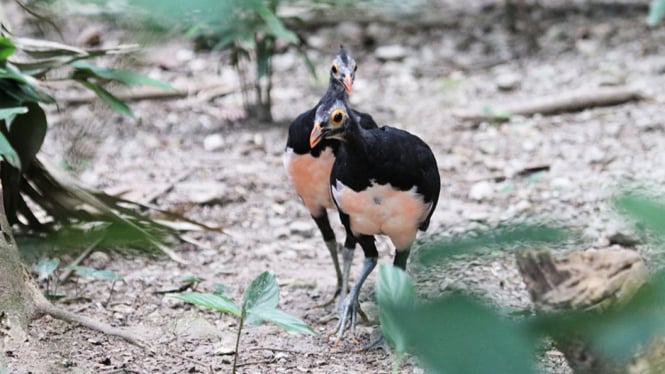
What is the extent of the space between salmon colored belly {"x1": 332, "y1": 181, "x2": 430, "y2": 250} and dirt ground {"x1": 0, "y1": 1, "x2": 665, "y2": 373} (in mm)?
369

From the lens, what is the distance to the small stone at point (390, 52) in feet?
29.8

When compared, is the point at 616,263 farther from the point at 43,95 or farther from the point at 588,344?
the point at 43,95

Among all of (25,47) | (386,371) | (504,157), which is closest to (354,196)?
(386,371)

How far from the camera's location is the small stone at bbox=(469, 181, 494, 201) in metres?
6.04

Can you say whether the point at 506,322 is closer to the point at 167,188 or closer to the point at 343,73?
the point at 343,73

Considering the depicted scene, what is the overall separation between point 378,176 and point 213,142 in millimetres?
3746

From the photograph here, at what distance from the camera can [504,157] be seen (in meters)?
6.70

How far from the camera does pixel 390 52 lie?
9133 mm

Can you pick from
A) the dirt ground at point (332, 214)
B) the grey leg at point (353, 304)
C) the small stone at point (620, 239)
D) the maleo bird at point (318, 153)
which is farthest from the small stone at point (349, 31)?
the grey leg at point (353, 304)

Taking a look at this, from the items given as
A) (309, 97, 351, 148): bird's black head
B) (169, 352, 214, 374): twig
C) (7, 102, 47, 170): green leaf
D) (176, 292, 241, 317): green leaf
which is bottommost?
(169, 352, 214, 374): twig

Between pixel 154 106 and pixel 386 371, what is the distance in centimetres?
485

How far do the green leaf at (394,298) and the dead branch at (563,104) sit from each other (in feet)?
19.5

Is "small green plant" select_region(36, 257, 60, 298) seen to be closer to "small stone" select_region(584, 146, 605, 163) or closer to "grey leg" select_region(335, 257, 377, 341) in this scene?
"grey leg" select_region(335, 257, 377, 341)

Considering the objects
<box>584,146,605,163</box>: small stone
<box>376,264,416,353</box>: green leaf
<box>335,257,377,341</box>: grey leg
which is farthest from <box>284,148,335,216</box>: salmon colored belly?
<box>584,146,605,163</box>: small stone
